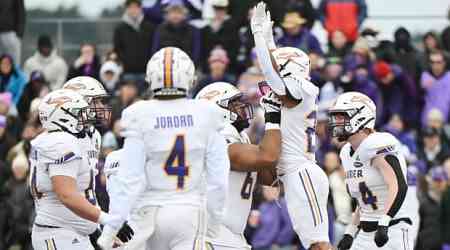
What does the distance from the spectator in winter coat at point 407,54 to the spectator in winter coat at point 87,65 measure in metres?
4.10

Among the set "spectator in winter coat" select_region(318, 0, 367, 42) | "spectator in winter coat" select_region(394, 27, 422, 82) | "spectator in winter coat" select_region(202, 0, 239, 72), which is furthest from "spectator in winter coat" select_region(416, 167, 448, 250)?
"spectator in winter coat" select_region(202, 0, 239, 72)

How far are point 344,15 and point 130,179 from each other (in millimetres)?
10798

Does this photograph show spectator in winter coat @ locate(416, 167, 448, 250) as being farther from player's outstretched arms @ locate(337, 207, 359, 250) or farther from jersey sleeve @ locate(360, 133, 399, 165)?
jersey sleeve @ locate(360, 133, 399, 165)

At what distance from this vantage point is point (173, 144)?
1273 centimetres

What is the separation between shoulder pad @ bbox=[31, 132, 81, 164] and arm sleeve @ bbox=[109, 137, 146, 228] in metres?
1.16

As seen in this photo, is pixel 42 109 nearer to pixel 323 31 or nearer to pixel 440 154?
pixel 440 154

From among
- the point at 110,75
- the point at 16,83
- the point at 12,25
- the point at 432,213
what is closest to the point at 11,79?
the point at 16,83

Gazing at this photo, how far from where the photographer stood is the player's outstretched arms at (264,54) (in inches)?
555

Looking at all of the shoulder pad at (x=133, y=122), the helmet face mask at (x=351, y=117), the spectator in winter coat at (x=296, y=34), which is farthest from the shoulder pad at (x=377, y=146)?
the spectator in winter coat at (x=296, y=34)

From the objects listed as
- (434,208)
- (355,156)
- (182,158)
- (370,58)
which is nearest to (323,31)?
(370,58)

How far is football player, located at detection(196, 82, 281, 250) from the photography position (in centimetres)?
1410

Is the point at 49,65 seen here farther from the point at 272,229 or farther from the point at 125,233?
the point at 125,233

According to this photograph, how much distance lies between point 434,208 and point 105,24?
5.99m

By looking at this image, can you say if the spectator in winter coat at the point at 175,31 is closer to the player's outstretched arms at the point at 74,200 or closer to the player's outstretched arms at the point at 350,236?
the player's outstretched arms at the point at 350,236
